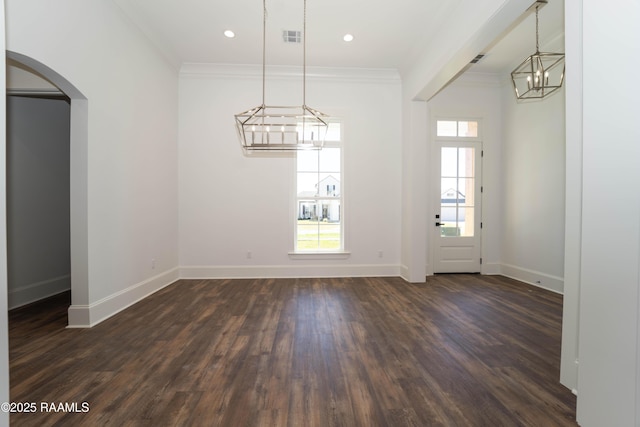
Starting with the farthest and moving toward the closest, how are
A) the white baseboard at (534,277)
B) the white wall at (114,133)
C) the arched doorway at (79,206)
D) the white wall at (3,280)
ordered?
1. the white baseboard at (534,277)
2. the arched doorway at (79,206)
3. the white wall at (114,133)
4. the white wall at (3,280)

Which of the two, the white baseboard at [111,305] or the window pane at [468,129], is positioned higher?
the window pane at [468,129]

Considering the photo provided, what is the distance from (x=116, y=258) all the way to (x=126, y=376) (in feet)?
5.38

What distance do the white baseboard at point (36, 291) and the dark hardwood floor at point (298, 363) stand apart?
255 mm

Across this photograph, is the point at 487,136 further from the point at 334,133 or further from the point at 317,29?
the point at 317,29

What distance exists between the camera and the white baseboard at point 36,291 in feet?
11.1

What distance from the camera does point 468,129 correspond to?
17.2 ft

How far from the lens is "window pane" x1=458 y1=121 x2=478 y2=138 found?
523cm

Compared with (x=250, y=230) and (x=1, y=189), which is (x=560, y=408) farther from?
(x=250, y=230)

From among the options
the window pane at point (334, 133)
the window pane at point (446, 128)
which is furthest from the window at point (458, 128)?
the window pane at point (334, 133)

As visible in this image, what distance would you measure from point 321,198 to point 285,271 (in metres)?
1.43

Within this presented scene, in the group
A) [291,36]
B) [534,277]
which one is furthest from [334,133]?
[534,277]

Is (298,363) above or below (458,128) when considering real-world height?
below

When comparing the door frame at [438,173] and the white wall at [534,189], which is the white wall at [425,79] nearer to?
the door frame at [438,173]

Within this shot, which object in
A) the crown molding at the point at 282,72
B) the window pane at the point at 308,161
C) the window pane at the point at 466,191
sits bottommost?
the window pane at the point at 466,191
